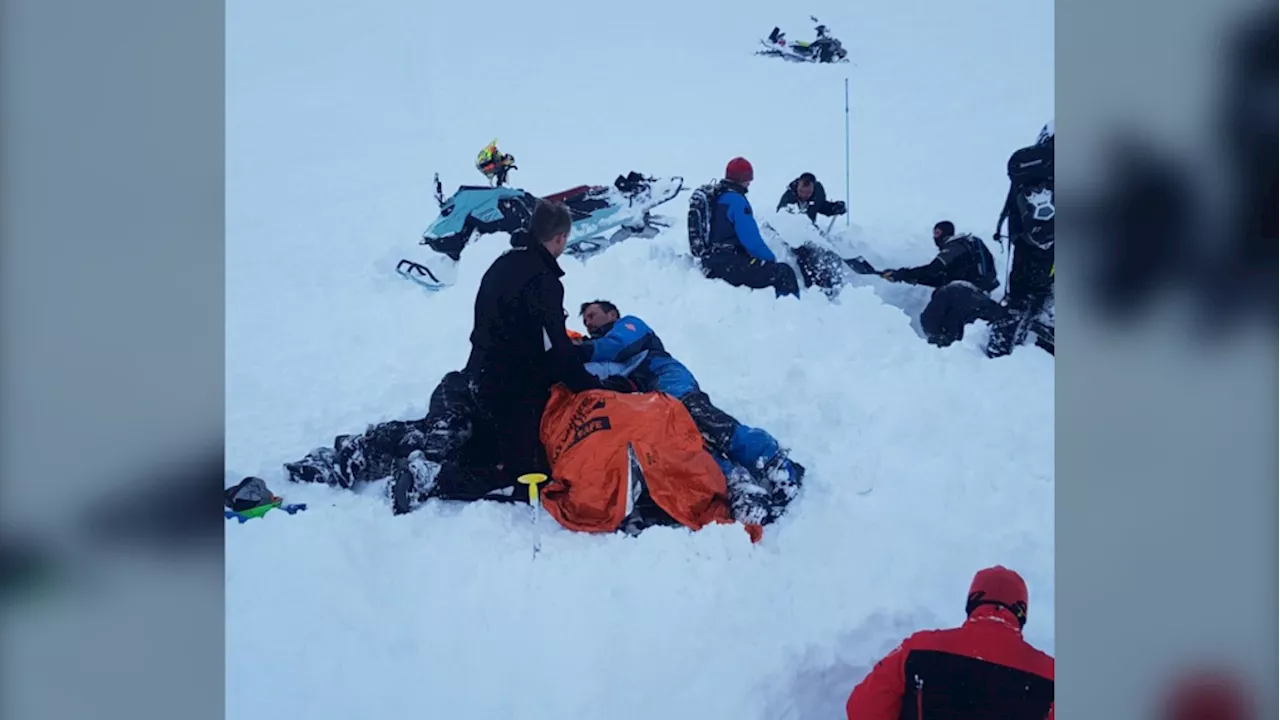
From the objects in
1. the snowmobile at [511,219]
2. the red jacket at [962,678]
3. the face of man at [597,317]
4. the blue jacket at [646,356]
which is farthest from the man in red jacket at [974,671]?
the snowmobile at [511,219]

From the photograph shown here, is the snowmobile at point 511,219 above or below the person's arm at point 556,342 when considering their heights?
above

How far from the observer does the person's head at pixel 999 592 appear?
1789 mm

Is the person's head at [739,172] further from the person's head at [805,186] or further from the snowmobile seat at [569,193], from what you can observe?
the snowmobile seat at [569,193]

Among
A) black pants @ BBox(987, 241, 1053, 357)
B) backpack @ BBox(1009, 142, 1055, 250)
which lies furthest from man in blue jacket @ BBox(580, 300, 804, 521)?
backpack @ BBox(1009, 142, 1055, 250)

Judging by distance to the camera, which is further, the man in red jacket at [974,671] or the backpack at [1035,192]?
the backpack at [1035,192]

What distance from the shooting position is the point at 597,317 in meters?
1.79

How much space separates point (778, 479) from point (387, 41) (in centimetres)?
136

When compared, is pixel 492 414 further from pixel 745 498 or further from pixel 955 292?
pixel 955 292

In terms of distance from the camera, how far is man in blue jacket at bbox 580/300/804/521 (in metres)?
1.78

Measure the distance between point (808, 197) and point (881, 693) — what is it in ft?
3.73

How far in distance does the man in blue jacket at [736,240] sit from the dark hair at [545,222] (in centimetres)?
35

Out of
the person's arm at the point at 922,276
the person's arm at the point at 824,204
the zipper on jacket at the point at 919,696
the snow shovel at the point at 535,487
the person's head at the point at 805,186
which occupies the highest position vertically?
the person's head at the point at 805,186
